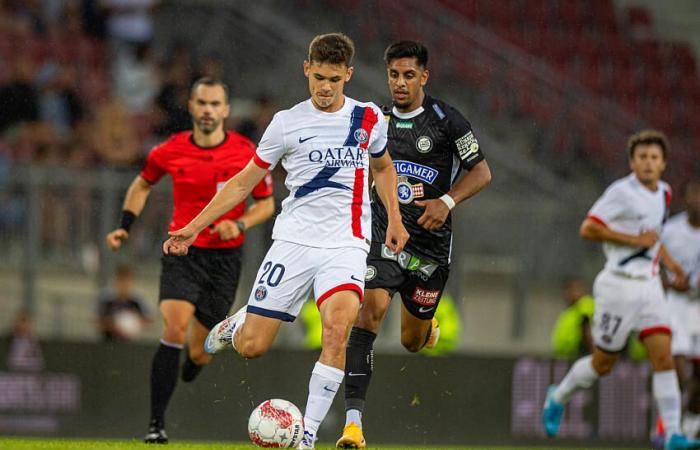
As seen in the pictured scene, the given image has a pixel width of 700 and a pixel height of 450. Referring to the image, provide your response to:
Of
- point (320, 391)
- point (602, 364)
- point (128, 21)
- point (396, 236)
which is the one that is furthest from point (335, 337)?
point (128, 21)

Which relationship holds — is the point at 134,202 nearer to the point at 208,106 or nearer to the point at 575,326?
the point at 208,106

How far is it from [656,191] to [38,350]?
6120 millimetres

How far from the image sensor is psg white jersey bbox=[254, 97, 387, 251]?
26.1 feet

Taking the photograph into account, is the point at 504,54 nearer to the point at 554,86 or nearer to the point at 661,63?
the point at 554,86

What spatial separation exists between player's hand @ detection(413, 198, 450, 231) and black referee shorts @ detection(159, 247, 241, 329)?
1879 millimetres

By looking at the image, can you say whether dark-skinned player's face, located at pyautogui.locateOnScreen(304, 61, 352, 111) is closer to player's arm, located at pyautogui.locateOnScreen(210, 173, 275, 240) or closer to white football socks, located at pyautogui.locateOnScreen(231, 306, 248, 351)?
white football socks, located at pyautogui.locateOnScreen(231, 306, 248, 351)

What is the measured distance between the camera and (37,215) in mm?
13578

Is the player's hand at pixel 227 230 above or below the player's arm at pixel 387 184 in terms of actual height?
below

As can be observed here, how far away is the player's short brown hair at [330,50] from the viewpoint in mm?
7789

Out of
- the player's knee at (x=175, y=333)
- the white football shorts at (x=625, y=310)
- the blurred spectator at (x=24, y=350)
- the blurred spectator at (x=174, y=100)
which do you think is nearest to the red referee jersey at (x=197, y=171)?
the player's knee at (x=175, y=333)

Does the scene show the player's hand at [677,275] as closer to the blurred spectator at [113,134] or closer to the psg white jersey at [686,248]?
the psg white jersey at [686,248]

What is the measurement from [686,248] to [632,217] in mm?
2576

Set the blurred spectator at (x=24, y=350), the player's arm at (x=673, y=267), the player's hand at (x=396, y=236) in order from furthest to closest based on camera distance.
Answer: the blurred spectator at (x=24, y=350), the player's arm at (x=673, y=267), the player's hand at (x=396, y=236)

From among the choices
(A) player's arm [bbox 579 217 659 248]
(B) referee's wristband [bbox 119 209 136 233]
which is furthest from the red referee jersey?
(A) player's arm [bbox 579 217 659 248]
